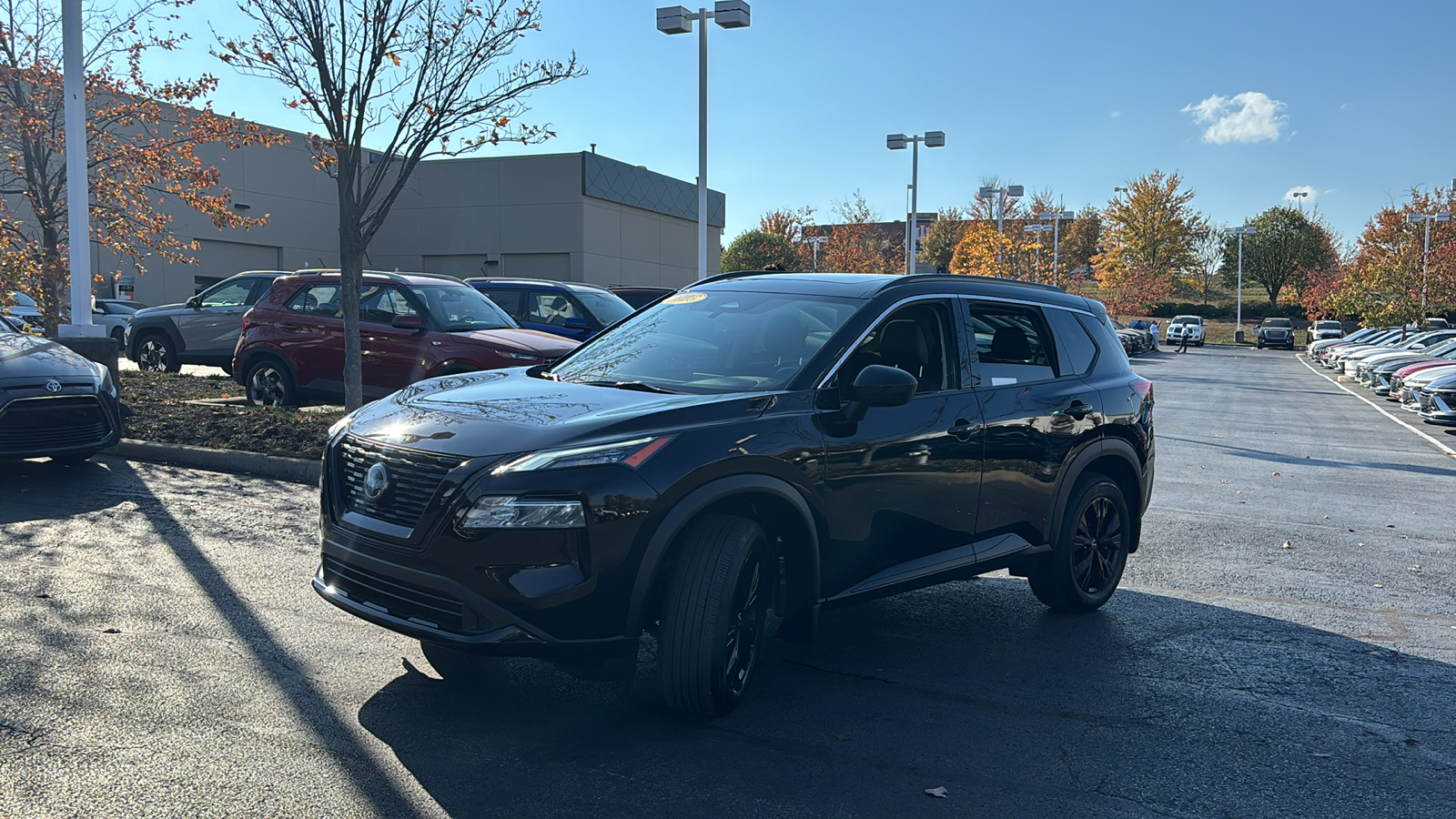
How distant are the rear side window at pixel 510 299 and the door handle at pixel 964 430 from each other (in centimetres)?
1152

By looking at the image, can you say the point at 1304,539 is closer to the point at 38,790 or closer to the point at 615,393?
the point at 615,393

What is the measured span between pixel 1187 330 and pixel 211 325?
52.6 m

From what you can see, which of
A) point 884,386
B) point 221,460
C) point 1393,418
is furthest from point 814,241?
point 884,386

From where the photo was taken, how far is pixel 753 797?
3.57m

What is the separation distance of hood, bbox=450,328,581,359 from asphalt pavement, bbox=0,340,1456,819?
4415 mm

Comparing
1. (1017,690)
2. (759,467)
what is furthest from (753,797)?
(1017,690)

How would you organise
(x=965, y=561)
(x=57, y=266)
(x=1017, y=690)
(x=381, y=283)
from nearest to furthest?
(x=1017, y=690), (x=965, y=561), (x=381, y=283), (x=57, y=266)

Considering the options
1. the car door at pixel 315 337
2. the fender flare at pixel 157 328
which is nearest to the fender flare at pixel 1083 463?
the car door at pixel 315 337

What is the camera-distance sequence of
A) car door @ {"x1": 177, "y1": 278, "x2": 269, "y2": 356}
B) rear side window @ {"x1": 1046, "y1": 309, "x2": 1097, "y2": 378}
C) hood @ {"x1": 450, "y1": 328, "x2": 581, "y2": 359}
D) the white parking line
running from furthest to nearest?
car door @ {"x1": 177, "y1": 278, "x2": 269, "y2": 356} → the white parking line → hood @ {"x1": 450, "y1": 328, "x2": 581, "y2": 359} → rear side window @ {"x1": 1046, "y1": 309, "x2": 1097, "y2": 378}

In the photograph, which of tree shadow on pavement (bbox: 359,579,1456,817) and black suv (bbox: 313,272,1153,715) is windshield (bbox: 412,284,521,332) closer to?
black suv (bbox: 313,272,1153,715)

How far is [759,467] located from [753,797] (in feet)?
3.90

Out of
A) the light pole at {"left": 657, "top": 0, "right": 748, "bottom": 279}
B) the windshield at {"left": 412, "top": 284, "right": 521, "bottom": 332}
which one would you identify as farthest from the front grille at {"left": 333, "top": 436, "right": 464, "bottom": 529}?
the light pole at {"left": 657, "top": 0, "right": 748, "bottom": 279}

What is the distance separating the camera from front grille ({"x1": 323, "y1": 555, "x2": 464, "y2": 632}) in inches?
149

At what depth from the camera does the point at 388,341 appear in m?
12.2
